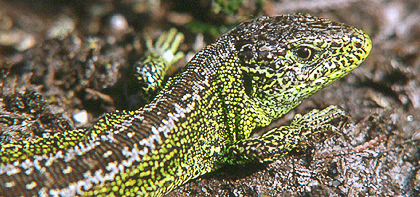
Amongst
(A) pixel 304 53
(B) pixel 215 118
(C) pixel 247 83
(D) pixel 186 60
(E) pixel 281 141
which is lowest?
(E) pixel 281 141

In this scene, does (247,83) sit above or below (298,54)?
below

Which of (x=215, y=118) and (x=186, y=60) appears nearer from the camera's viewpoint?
(x=215, y=118)

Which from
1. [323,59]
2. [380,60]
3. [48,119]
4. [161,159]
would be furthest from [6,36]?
[380,60]

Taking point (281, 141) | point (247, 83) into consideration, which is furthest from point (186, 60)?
point (281, 141)

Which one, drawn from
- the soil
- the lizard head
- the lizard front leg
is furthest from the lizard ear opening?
the soil

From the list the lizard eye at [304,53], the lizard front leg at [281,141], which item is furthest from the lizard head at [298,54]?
the lizard front leg at [281,141]

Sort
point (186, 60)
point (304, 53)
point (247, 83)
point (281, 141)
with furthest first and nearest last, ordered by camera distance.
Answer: point (186, 60) < point (247, 83) < point (281, 141) < point (304, 53)

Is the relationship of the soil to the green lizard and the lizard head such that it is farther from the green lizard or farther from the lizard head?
the lizard head

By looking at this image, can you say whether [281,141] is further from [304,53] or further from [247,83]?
[304,53]
